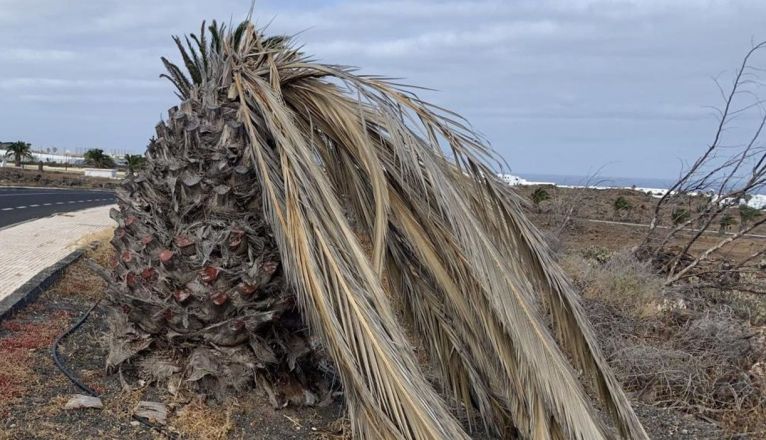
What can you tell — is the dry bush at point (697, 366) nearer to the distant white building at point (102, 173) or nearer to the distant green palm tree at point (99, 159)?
the distant white building at point (102, 173)

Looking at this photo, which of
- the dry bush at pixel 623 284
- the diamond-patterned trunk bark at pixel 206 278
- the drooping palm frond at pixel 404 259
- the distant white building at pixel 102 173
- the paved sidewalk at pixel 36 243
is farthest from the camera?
the distant white building at pixel 102 173

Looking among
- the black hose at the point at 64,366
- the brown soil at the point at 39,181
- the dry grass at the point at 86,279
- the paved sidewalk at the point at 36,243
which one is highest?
the black hose at the point at 64,366

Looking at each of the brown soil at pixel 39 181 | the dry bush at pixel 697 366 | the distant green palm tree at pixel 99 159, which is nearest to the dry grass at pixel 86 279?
the dry bush at pixel 697 366

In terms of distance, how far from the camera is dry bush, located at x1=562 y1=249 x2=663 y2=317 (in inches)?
320

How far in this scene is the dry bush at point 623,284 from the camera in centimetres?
812

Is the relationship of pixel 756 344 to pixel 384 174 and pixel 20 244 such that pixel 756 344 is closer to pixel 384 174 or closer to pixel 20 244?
pixel 384 174

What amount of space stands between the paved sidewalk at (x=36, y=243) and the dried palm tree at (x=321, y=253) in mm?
3337

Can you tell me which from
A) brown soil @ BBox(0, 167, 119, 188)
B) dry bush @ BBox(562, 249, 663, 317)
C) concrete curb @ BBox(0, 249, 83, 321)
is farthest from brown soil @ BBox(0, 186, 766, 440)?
brown soil @ BBox(0, 167, 119, 188)

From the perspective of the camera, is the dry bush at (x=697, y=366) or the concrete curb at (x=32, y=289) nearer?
the dry bush at (x=697, y=366)

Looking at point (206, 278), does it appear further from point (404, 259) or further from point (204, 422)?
point (404, 259)

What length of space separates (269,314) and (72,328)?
Answer: 235cm

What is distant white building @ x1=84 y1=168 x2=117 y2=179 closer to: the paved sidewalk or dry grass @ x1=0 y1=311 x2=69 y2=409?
the paved sidewalk

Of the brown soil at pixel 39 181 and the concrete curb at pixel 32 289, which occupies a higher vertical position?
the concrete curb at pixel 32 289

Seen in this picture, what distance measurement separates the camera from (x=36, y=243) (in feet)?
39.4
